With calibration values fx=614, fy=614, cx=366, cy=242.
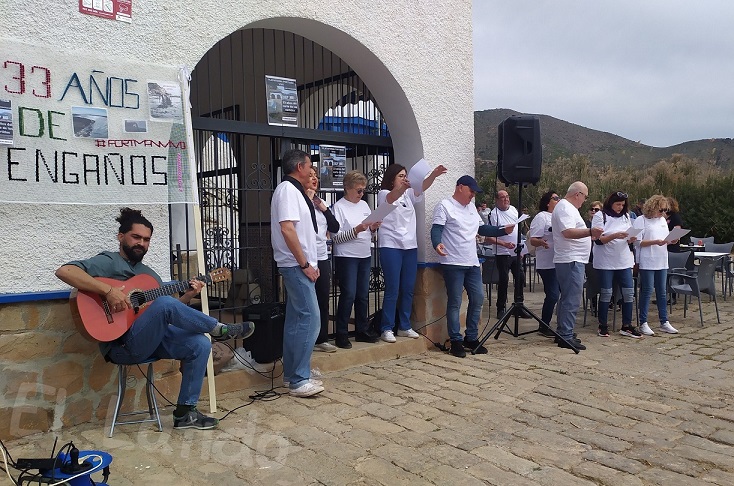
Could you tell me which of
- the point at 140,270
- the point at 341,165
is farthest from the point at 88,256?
the point at 341,165

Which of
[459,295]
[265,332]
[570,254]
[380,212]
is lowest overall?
[265,332]

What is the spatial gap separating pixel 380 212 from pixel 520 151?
7.01ft

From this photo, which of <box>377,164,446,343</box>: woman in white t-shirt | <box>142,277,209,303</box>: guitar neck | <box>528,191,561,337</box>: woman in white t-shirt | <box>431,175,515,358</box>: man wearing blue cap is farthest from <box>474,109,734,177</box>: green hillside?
<box>142,277,209,303</box>: guitar neck

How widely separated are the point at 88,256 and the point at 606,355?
5.08 metres

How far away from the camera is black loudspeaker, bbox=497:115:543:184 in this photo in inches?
270

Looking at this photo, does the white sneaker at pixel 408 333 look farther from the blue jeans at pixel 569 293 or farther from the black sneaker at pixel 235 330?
the black sneaker at pixel 235 330

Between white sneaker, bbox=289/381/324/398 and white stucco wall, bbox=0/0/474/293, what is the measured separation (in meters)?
1.39

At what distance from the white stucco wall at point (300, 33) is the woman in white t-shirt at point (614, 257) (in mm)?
1803

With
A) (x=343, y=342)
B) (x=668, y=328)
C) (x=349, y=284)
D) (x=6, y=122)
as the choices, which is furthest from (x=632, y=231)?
(x=6, y=122)

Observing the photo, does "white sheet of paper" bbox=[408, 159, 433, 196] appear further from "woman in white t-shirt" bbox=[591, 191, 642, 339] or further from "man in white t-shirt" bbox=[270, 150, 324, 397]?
"woman in white t-shirt" bbox=[591, 191, 642, 339]

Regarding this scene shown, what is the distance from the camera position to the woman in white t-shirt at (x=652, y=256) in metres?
7.61

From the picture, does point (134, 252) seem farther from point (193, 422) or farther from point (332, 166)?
point (332, 166)

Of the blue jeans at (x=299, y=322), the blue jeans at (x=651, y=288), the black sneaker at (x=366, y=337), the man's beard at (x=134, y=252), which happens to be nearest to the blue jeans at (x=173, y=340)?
the man's beard at (x=134, y=252)

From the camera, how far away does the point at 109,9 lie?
4340 millimetres
